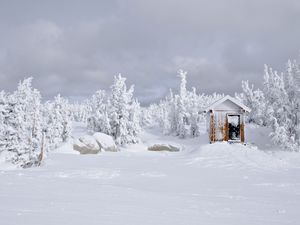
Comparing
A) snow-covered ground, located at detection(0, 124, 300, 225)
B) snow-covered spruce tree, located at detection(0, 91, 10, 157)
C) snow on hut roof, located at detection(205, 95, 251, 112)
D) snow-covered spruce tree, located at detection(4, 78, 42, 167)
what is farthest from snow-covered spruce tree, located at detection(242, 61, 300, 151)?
snow-covered spruce tree, located at detection(0, 91, 10, 157)

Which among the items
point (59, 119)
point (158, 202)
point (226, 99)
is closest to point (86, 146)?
point (226, 99)

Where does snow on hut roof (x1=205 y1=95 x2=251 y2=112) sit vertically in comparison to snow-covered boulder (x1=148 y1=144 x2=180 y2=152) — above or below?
above

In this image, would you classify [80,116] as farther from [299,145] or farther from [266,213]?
[266,213]

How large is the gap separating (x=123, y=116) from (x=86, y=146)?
457 inches

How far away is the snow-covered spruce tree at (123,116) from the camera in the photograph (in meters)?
46.3

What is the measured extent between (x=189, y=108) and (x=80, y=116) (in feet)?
309

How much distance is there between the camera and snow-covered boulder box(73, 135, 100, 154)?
35969 mm

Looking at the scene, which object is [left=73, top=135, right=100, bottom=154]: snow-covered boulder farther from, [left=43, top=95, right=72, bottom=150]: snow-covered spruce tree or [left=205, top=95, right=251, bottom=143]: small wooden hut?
[left=43, top=95, right=72, bottom=150]: snow-covered spruce tree

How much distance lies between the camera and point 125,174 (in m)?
16.3

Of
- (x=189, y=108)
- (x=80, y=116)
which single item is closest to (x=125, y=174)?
(x=189, y=108)

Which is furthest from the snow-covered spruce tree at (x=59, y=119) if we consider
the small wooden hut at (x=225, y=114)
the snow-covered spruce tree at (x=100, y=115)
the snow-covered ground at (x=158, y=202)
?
the snow-covered ground at (x=158, y=202)

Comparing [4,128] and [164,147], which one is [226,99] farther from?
[4,128]

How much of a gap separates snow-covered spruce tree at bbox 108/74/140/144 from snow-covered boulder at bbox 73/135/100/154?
9.12 m

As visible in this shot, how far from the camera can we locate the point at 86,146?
36.2 metres
